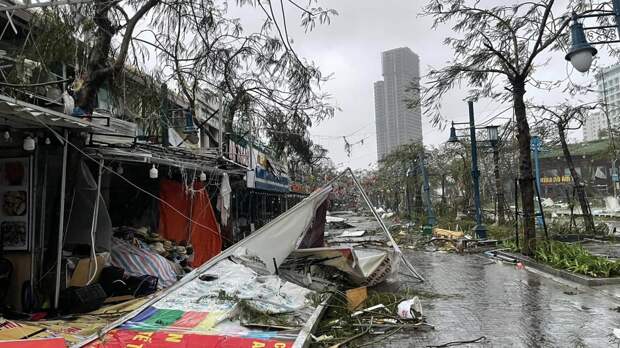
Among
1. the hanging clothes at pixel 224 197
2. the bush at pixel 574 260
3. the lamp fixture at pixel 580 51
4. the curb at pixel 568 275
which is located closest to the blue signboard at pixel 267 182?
the hanging clothes at pixel 224 197

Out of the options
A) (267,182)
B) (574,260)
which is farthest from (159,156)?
(574,260)

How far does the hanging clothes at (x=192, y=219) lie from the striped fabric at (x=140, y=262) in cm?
204

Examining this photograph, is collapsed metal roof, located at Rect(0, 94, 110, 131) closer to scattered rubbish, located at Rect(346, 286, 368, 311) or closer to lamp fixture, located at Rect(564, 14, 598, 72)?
scattered rubbish, located at Rect(346, 286, 368, 311)

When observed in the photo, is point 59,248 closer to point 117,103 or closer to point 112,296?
point 112,296

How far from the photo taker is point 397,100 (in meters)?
21.1

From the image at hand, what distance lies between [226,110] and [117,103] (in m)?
6.69

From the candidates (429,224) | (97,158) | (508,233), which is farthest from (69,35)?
(429,224)

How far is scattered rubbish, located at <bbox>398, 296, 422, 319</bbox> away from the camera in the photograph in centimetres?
716

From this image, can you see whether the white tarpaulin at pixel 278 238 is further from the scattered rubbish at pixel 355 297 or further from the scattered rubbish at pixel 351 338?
the scattered rubbish at pixel 351 338

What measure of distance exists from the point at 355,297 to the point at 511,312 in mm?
2358

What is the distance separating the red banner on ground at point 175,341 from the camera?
515 cm

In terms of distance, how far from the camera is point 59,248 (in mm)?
7383

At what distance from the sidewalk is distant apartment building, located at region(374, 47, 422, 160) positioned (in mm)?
6896

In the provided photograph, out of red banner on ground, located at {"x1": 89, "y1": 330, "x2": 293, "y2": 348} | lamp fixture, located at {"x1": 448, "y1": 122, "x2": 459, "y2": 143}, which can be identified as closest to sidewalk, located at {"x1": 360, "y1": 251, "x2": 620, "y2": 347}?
red banner on ground, located at {"x1": 89, "y1": 330, "x2": 293, "y2": 348}
